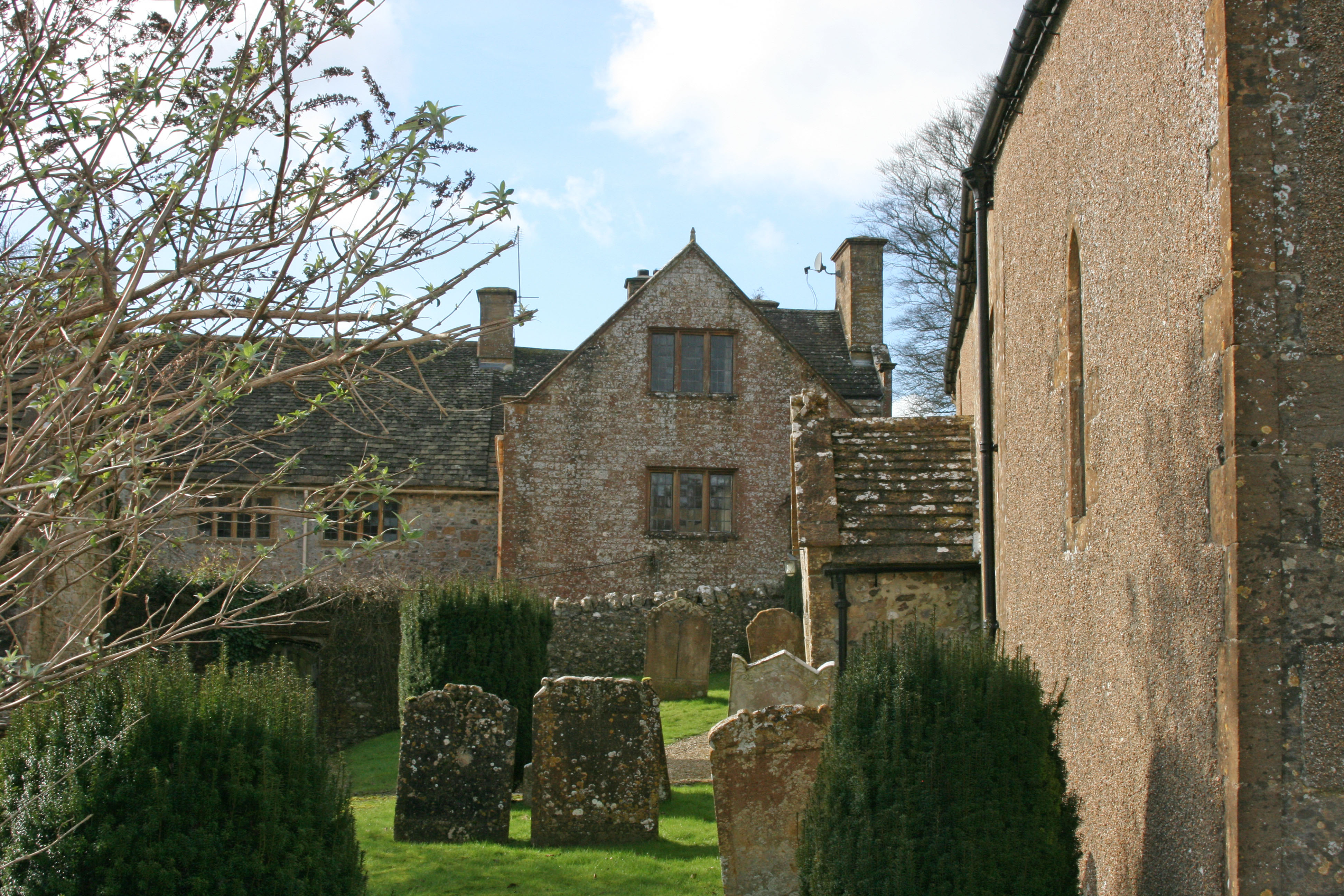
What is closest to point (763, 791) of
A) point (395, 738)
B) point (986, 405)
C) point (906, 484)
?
point (986, 405)

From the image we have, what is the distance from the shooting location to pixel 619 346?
23906mm

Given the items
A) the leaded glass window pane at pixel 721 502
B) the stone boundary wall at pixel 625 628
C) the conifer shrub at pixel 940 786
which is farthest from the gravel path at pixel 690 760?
the leaded glass window pane at pixel 721 502

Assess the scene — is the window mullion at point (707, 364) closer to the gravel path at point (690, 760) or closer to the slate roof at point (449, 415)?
the slate roof at point (449, 415)

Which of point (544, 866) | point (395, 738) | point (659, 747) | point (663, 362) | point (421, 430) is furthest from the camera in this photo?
point (421, 430)

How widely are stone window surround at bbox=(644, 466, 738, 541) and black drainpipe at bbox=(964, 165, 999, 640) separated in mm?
13889

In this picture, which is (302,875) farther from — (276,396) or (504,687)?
(276,396)

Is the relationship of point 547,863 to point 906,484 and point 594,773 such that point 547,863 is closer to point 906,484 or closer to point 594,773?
point 594,773

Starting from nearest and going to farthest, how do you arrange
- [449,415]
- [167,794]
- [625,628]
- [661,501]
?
[167,794], [625,628], [449,415], [661,501]

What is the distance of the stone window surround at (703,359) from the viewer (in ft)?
78.7

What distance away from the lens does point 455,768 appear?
32.3ft

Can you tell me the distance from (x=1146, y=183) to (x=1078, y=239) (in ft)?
4.60

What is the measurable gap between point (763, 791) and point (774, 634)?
8899mm

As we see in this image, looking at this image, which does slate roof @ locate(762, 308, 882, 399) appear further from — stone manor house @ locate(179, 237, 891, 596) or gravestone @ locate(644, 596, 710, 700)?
gravestone @ locate(644, 596, 710, 700)

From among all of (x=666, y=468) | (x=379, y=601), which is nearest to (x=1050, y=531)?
(x=379, y=601)
